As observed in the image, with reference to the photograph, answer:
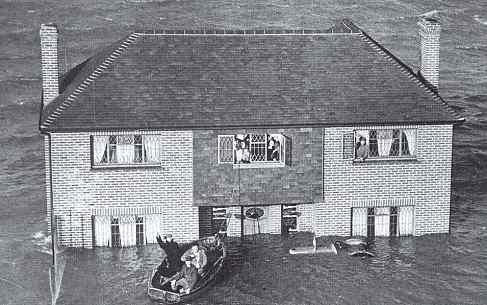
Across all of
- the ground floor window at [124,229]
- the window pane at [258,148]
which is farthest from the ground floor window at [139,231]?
the window pane at [258,148]

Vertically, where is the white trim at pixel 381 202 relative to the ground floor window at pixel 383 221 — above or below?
above

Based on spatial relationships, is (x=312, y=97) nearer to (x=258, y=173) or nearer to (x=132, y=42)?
(x=258, y=173)

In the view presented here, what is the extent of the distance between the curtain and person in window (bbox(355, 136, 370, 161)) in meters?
11.1

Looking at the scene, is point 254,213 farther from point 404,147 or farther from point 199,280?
point 404,147

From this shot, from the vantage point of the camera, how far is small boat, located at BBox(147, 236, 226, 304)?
3619cm

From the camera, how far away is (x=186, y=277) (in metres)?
36.8

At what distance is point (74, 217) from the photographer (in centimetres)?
4097

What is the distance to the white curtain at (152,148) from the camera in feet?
134

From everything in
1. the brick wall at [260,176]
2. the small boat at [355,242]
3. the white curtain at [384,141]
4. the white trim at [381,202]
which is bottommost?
the small boat at [355,242]

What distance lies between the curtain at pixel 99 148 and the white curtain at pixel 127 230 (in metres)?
2.78

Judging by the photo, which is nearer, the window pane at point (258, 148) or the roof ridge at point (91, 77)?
the roof ridge at point (91, 77)

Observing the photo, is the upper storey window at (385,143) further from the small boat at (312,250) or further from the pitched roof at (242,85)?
the small boat at (312,250)

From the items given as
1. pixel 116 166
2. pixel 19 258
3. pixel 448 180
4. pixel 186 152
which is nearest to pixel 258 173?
pixel 186 152

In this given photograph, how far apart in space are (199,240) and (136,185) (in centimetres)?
377
